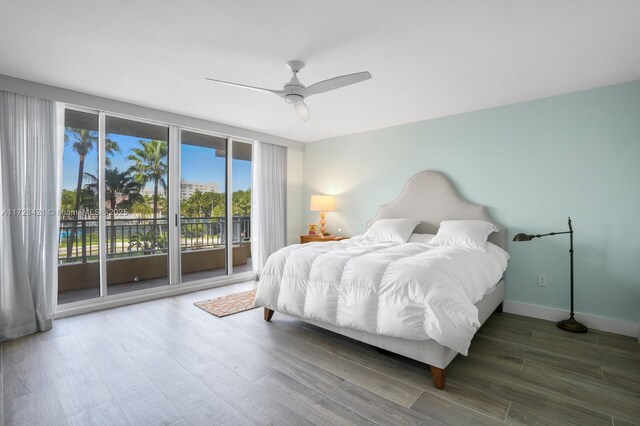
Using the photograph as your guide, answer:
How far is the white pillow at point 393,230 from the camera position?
380 centimetres

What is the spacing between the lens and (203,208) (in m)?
5.26

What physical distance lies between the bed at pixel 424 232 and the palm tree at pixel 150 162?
8.13 ft

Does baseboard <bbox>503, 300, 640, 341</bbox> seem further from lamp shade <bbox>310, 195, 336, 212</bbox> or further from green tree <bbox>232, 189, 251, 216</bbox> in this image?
green tree <bbox>232, 189, 251, 216</bbox>

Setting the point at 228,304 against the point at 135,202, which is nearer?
the point at 228,304

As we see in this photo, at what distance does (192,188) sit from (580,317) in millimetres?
5290

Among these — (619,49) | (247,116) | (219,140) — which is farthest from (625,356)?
(219,140)

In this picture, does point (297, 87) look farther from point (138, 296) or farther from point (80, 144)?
point (138, 296)

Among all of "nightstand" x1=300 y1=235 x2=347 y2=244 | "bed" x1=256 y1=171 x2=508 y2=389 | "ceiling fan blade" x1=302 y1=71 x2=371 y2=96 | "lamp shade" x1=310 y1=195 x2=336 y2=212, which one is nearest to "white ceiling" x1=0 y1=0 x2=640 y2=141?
"ceiling fan blade" x1=302 y1=71 x2=371 y2=96

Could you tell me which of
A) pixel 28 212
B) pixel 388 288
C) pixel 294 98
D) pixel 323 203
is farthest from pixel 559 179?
pixel 28 212

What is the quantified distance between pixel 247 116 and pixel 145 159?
1.63 meters

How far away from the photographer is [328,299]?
2496 mm

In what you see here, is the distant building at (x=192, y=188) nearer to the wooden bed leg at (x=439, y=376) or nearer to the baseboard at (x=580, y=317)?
the wooden bed leg at (x=439, y=376)

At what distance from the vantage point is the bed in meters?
2.02

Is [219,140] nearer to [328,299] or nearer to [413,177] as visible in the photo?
[413,177]
